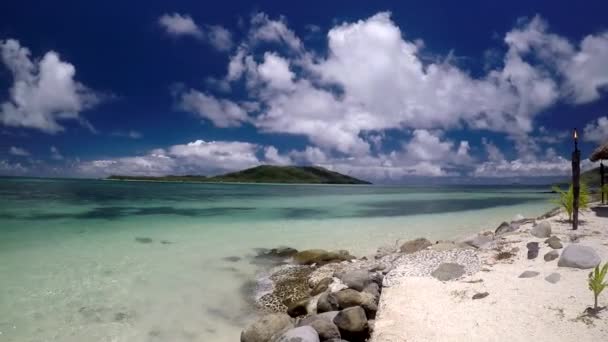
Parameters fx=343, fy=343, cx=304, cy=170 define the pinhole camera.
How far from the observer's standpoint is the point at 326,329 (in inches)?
270

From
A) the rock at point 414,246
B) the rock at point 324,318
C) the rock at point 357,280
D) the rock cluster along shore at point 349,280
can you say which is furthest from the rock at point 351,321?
the rock at point 414,246

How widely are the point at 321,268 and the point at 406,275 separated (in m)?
4.48

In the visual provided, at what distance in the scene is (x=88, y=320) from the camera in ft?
29.1

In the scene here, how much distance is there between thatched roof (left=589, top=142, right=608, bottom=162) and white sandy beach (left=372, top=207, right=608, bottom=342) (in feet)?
32.9

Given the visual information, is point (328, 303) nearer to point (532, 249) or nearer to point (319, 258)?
point (319, 258)

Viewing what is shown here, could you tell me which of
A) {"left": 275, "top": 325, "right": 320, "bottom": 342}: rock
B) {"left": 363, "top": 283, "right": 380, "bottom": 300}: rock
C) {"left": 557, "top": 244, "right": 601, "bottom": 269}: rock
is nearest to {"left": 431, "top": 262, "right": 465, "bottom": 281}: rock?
{"left": 363, "top": 283, "right": 380, "bottom": 300}: rock

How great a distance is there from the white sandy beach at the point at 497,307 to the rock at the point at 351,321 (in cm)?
31

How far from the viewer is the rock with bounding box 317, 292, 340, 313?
815 cm

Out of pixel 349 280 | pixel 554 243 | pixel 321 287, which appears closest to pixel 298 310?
pixel 321 287

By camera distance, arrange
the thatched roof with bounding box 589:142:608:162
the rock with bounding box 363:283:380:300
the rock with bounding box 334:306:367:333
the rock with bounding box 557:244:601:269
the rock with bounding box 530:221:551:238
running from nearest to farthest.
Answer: the rock with bounding box 334:306:367:333 → the rock with bounding box 557:244:601:269 → the rock with bounding box 363:283:380:300 → the rock with bounding box 530:221:551:238 → the thatched roof with bounding box 589:142:608:162

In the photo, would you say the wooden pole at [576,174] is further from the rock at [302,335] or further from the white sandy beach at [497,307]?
the rock at [302,335]

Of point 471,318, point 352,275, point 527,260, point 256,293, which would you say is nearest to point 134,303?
point 256,293

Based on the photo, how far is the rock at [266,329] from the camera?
729 centimetres

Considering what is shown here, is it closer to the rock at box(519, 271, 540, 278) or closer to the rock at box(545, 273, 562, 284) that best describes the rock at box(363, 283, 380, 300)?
the rock at box(519, 271, 540, 278)
